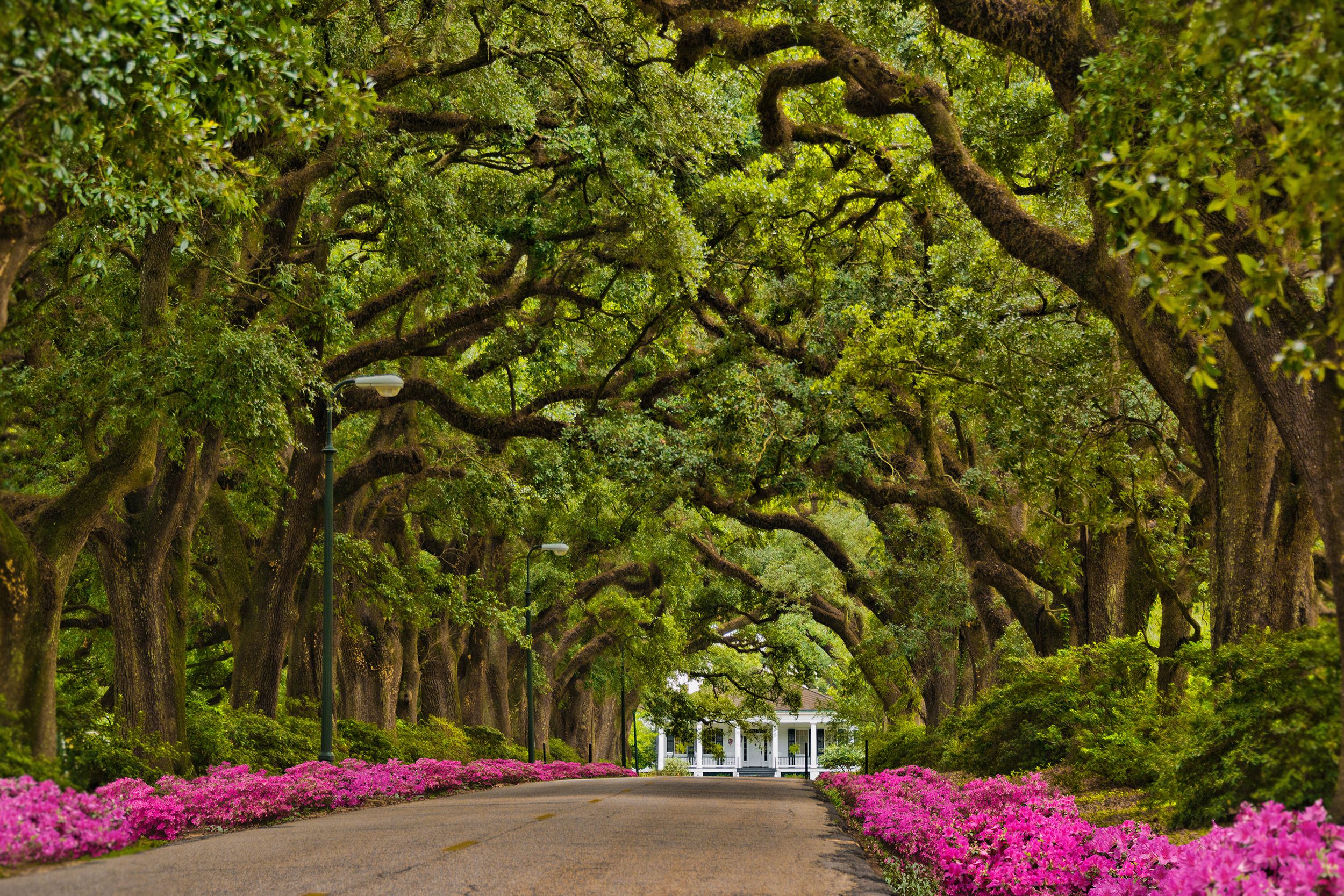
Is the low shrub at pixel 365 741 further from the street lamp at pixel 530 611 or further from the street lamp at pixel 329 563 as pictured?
the street lamp at pixel 329 563

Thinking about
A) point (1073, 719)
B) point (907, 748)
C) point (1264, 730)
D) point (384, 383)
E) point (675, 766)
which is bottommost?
point (675, 766)

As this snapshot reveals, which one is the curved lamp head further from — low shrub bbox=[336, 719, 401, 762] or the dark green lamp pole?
the dark green lamp pole

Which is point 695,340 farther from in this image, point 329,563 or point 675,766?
point 675,766

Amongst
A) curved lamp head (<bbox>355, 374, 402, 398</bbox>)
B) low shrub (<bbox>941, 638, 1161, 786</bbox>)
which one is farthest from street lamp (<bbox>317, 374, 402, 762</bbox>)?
low shrub (<bbox>941, 638, 1161, 786</bbox>)

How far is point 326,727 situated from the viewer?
16.8 meters

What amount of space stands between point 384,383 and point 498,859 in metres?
8.97

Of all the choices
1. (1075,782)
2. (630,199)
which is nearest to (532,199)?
(630,199)

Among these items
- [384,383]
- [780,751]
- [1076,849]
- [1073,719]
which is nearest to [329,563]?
[384,383]

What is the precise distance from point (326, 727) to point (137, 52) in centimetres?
1205

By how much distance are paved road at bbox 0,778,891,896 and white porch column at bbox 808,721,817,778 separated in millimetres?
72892

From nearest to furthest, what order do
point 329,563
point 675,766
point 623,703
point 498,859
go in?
point 498,859 → point 329,563 → point 623,703 → point 675,766

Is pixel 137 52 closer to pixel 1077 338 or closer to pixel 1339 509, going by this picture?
pixel 1339 509

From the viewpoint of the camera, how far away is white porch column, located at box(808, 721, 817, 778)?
8606cm

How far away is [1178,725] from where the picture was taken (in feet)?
41.9
